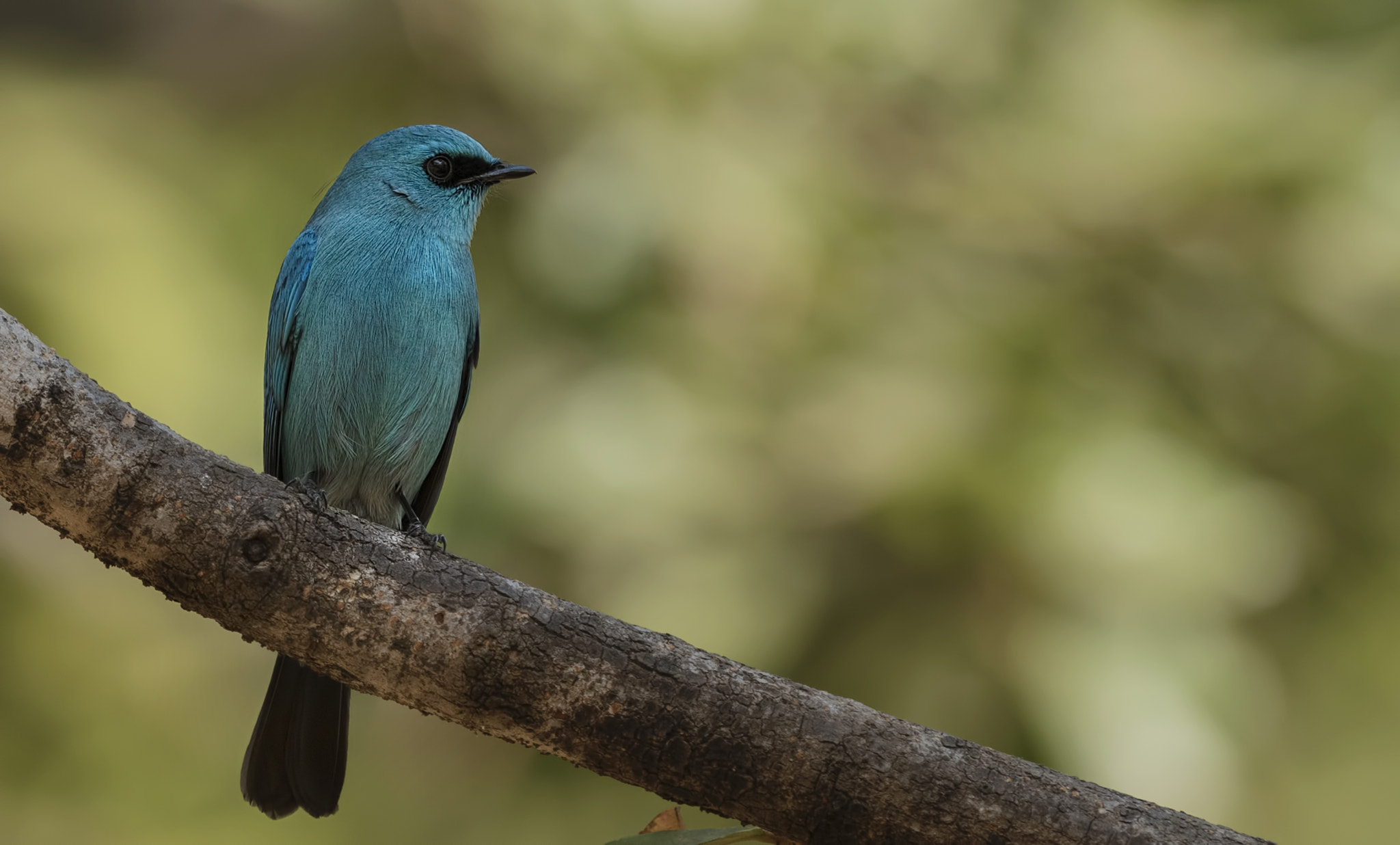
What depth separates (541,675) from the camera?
234 centimetres

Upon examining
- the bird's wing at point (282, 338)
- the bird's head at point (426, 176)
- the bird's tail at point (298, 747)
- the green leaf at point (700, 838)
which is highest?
the bird's head at point (426, 176)

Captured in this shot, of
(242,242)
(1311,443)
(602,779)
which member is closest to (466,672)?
(602,779)

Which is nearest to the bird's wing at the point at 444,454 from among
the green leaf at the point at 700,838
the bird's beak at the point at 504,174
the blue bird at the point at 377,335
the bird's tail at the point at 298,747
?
the blue bird at the point at 377,335

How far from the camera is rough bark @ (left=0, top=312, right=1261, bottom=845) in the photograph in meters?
2.27

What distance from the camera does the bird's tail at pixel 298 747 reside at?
3189mm

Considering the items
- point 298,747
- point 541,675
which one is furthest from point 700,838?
point 298,747

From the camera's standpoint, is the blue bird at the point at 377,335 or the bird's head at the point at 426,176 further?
the bird's head at the point at 426,176

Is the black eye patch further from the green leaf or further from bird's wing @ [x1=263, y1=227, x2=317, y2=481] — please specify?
the green leaf

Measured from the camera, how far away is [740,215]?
508cm

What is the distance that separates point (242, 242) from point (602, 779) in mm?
2937

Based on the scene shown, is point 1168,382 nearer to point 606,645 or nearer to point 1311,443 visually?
point 1311,443

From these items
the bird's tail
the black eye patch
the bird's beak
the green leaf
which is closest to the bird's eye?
the black eye patch

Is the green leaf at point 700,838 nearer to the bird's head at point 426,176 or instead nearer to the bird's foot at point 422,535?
the bird's foot at point 422,535

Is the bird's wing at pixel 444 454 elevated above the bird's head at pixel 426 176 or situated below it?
below
